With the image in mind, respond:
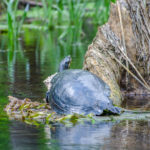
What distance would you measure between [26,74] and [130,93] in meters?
1.68

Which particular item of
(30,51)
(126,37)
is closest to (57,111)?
(126,37)

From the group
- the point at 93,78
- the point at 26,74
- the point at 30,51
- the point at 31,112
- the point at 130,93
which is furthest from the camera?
the point at 30,51

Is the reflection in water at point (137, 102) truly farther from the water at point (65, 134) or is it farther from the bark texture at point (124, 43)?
the bark texture at point (124, 43)

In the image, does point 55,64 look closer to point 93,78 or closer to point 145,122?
point 93,78

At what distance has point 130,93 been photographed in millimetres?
5176

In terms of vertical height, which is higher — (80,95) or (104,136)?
(80,95)

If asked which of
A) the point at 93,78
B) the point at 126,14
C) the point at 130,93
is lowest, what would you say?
the point at 130,93

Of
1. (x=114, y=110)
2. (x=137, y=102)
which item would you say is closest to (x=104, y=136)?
(x=114, y=110)

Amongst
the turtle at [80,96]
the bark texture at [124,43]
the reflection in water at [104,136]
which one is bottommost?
the reflection in water at [104,136]

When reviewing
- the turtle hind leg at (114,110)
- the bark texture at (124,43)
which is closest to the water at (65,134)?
the turtle hind leg at (114,110)

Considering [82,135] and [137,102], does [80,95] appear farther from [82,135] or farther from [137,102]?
[137,102]

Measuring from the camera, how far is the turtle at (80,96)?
3.84 meters

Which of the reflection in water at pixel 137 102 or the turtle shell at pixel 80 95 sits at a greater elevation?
the turtle shell at pixel 80 95

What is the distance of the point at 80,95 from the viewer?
3.93 m
